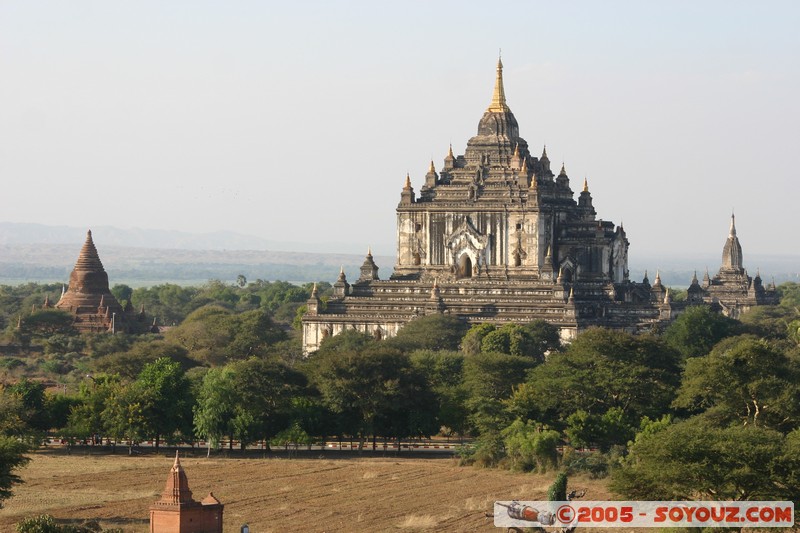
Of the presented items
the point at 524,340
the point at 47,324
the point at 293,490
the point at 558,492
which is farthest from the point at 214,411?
the point at 47,324

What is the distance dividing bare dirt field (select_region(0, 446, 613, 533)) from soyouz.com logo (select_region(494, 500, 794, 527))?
224cm

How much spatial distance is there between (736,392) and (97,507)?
24.4 m

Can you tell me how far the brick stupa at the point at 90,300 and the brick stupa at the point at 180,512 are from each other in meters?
74.1

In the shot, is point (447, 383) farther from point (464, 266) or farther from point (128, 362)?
point (464, 266)

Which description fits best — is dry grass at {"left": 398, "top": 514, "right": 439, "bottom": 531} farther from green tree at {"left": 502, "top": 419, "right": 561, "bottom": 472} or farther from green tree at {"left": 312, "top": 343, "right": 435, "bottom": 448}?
green tree at {"left": 312, "top": 343, "right": 435, "bottom": 448}

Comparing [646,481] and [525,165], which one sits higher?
[525,165]

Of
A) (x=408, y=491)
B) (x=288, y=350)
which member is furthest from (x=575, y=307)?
(x=408, y=491)

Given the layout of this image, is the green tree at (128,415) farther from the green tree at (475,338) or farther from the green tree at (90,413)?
the green tree at (475,338)

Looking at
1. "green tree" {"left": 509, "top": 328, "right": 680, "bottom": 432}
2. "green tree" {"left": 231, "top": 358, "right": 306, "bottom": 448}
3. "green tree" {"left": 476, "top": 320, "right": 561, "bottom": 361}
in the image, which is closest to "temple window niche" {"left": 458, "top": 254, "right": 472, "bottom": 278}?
"green tree" {"left": 476, "top": 320, "right": 561, "bottom": 361}

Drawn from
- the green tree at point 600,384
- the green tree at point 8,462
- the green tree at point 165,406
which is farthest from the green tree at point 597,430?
the green tree at point 8,462

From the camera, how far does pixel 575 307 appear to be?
112 m

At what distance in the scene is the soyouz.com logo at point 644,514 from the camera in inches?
2302

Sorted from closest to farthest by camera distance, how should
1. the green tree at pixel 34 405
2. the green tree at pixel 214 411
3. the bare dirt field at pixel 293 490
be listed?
the bare dirt field at pixel 293 490 → the green tree at pixel 214 411 → the green tree at pixel 34 405

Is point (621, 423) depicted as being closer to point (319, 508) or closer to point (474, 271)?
point (319, 508)
